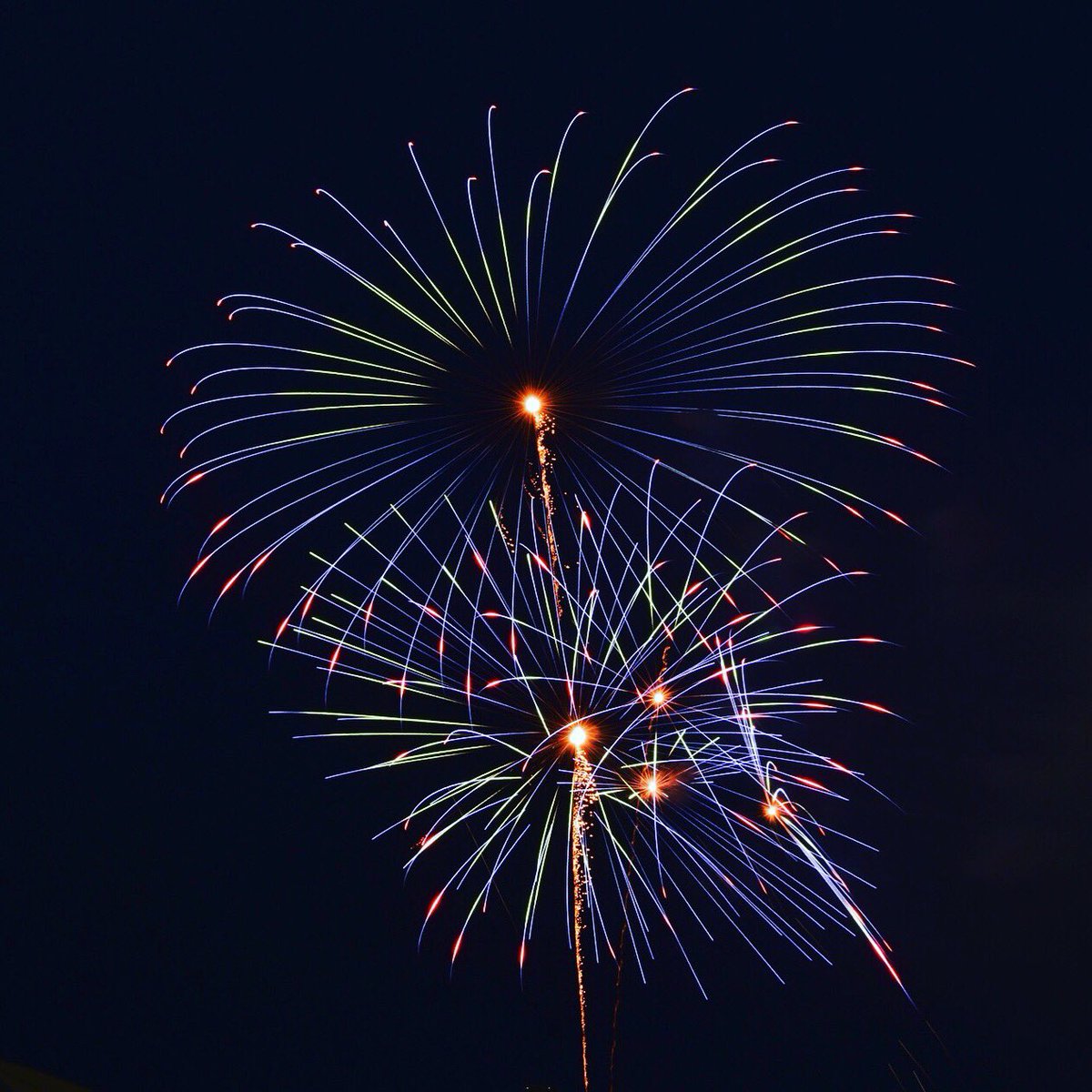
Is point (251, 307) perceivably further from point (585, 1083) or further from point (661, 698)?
point (585, 1083)

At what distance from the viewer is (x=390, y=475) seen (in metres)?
14.0

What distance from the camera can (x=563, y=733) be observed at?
1375 cm

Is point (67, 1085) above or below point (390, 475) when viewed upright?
below

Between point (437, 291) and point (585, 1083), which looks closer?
point (437, 291)

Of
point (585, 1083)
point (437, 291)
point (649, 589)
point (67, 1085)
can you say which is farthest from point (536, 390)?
point (67, 1085)

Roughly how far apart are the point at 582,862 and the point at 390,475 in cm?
436

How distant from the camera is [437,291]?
1323 centimetres

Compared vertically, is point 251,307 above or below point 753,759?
above

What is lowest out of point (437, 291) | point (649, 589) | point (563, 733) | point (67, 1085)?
point (67, 1085)

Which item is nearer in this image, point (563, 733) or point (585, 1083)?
point (563, 733)

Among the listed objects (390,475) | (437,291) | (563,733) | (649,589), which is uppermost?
(437,291)

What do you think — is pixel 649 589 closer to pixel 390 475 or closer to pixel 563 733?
pixel 563 733

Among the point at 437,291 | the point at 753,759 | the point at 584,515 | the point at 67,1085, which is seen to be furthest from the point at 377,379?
Answer: the point at 67,1085

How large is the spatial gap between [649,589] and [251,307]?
491 centimetres
